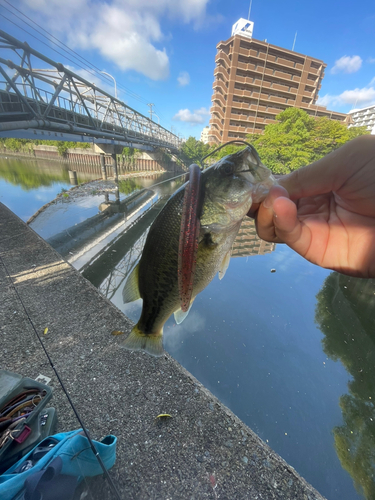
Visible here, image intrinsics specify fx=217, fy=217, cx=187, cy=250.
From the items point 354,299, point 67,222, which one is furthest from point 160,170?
point 354,299


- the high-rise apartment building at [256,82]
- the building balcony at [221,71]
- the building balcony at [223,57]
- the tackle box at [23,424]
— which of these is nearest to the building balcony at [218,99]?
the high-rise apartment building at [256,82]

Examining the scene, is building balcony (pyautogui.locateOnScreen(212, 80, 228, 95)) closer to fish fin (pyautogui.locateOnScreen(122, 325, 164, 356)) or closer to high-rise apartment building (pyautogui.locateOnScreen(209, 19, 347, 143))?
high-rise apartment building (pyautogui.locateOnScreen(209, 19, 347, 143))

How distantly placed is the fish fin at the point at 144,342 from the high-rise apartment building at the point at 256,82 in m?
53.1

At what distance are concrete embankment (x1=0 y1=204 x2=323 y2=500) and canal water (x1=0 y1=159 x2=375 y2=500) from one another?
4.27 feet

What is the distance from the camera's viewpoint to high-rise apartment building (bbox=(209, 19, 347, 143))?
45562 mm

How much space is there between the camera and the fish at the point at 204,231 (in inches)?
58.2

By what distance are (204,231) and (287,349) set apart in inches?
182

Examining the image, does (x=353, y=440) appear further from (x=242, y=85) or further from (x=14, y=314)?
(x=242, y=85)

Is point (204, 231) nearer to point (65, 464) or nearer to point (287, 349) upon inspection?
point (65, 464)

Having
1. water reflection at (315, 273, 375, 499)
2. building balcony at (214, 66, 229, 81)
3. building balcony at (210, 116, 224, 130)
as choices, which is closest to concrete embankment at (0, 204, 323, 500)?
water reflection at (315, 273, 375, 499)

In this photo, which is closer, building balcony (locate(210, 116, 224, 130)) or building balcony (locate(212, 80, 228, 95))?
building balcony (locate(212, 80, 228, 95))

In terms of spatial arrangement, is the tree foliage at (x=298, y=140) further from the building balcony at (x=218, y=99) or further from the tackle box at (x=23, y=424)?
the building balcony at (x=218, y=99)

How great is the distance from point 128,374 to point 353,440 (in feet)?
12.3

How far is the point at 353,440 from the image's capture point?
3479 mm
